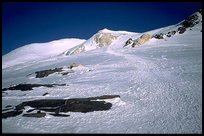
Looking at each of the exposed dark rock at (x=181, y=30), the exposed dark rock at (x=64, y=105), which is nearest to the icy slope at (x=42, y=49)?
the exposed dark rock at (x=181, y=30)

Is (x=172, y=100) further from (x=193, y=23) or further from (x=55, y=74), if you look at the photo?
(x=193, y=23)

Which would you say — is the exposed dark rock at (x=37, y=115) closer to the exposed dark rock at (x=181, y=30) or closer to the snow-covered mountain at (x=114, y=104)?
the snow-covered mountain at (x=114, y=104)

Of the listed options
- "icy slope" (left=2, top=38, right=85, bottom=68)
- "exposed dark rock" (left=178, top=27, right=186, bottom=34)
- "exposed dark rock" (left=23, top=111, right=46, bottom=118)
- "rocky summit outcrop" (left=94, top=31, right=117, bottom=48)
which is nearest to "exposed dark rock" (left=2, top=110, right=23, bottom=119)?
"exposed dark rock" (left=23, top=111, right=46, bottom=118)

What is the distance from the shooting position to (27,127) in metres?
12.7

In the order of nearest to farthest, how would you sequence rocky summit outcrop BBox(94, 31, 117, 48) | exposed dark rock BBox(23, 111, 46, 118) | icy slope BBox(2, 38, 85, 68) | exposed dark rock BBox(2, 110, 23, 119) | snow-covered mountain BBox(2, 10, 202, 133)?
snow-covered mountain BBox(2, 10, 202, 133), exposed dark rock BBox(23, 111, 46, 118), exposed dark rock BBox(2, 110, 23, 119), rocky summit outcrop BBox(94, 31, 117, 48), icy slope BBox(2, 38, 85, 68)

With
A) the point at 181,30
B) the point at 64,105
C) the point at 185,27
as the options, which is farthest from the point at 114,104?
the point at 185,27

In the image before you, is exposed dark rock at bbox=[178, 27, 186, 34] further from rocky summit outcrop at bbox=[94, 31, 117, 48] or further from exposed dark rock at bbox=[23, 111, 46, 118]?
exposed dark rock at bbox=[23, 111, 46, 118]

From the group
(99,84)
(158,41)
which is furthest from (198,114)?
(158,41)

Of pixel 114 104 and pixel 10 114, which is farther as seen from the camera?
pixel 114 104

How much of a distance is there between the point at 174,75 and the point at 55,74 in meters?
14.3

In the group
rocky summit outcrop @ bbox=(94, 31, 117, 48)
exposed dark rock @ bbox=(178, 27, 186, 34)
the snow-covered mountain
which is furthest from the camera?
rocky summit outcrop @ bbox=(94, 31, 117, 48)

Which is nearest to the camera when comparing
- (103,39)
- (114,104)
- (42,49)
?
(114,104)

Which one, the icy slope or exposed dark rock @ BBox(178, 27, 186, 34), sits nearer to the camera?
exposed dark rock @ BBox(178, 27, 186, 34)

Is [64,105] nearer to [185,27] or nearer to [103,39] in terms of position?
[185,27]
